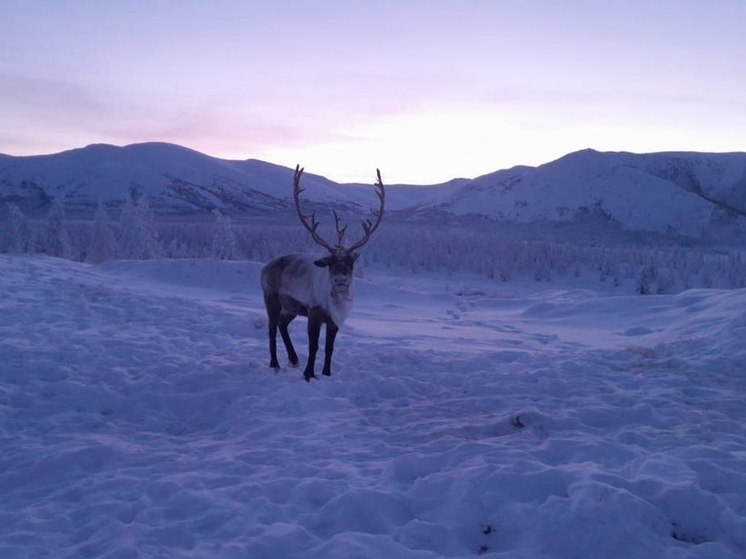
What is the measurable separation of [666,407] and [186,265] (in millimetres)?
19348

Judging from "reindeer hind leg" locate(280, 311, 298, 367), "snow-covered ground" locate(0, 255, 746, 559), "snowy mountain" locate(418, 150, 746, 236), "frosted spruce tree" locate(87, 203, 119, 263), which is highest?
"snowy mountain" locate(418, 150, 746, 236)

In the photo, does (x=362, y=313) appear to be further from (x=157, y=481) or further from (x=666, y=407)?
(x=157, y=481)

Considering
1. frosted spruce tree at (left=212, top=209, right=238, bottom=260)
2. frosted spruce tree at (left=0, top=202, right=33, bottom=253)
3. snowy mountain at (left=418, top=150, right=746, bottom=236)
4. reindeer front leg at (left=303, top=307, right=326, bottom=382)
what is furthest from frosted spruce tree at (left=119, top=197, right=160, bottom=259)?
snowy mountain at (left=418, top=150, right=746, bottom=236)

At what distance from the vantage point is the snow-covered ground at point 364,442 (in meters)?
4.42

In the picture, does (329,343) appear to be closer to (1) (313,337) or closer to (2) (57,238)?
(1) (313,337)

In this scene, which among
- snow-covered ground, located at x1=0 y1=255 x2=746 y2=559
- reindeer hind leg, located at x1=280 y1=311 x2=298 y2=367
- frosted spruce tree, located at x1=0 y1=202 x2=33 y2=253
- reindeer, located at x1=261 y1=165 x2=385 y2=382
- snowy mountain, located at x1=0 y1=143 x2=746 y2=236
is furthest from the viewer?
snowy mountain, located at x1=0 y1=143 x2=746 y2=236

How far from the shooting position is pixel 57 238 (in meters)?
44.2

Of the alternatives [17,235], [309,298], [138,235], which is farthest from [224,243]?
[309,298]

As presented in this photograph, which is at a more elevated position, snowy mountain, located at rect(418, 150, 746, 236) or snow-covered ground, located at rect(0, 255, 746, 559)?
snowy mountain, located at rect(418, 150, 746, 236)

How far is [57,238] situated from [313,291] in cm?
4149

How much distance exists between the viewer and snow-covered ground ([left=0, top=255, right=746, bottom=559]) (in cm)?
442

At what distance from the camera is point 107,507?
491cm

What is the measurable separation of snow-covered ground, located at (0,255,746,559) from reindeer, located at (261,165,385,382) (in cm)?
56

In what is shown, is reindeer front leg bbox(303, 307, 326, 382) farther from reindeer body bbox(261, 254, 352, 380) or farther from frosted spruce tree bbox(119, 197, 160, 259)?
frosted spruce tree bbox(119, 197, 160, 259)
